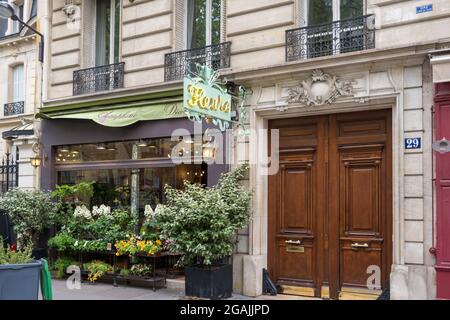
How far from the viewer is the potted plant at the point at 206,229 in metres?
8.75

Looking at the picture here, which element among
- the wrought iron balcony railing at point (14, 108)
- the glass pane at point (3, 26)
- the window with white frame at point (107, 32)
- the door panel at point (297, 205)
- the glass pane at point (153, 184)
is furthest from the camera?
the glass pane at point (3, 26)

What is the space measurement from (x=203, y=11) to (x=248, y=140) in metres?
3.30

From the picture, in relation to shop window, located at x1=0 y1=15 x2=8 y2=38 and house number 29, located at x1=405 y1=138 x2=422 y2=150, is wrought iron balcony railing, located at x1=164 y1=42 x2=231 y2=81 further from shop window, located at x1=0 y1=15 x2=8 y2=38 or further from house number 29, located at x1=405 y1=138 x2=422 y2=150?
shop window, located at x1=0 y1=15 x2=8 y2=38

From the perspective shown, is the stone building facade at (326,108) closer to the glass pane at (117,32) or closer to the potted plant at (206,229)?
the potted plant at (206,229)

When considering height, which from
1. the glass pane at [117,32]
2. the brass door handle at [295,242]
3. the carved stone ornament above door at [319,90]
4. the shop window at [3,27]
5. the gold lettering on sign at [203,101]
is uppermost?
the shop window at [3,27]

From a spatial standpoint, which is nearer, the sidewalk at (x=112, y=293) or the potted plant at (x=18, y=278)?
the potted plant at (x=18, y=278)

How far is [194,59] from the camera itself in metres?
10.8

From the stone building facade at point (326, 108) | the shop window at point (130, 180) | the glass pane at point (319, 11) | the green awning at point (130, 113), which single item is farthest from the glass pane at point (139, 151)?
the glass pane at point (319, 11)

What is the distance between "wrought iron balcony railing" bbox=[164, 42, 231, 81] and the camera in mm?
10227

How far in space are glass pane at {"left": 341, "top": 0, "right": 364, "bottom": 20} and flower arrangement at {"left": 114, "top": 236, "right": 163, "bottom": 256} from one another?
5.51 m

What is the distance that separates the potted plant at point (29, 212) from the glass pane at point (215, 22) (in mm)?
5266

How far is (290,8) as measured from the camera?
9484 mm

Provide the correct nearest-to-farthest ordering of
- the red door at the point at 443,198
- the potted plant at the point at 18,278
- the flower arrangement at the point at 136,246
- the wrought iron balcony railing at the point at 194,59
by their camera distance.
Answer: the potted plant at the point at 18,278 → the red door at the point at 443,198 → the flower arrangement at the point at 136,246 → the wrought iron balcony railing at the point at 194,59

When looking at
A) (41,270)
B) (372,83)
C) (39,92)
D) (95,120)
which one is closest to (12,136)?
(39,92)
